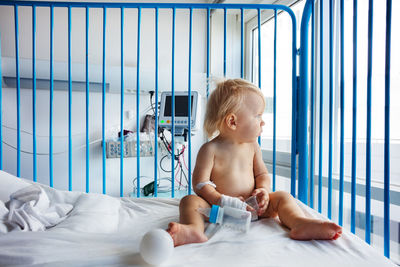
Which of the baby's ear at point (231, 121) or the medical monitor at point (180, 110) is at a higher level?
the medical monitor at point (180, 110)

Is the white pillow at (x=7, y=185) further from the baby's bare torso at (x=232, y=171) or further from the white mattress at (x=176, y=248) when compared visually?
the baby's bare torso at (x=232, y=171)

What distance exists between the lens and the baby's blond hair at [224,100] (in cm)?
108

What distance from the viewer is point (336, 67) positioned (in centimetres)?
176

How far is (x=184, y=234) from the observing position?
71cm

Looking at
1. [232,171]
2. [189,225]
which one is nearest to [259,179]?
[232,171]

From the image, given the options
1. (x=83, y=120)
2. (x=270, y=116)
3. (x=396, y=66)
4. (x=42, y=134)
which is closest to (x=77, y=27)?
(x=83, y=120)

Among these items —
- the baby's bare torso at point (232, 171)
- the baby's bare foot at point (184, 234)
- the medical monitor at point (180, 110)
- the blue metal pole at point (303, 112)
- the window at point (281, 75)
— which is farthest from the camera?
the window at point (281, 75)

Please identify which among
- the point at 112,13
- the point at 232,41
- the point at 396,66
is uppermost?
the point at 112,13

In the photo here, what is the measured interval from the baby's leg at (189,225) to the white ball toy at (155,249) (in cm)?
12

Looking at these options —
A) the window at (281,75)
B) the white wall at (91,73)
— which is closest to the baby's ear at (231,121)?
the window at (281,75)

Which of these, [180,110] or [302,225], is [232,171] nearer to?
[302,225]

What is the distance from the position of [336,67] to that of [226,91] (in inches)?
42.9

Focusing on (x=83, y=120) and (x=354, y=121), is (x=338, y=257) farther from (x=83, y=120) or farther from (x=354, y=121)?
(x=83, y=120)

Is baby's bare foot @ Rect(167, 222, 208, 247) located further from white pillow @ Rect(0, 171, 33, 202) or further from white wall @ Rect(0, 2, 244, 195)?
white wall @ Rect(0, 2, 244, 195)
